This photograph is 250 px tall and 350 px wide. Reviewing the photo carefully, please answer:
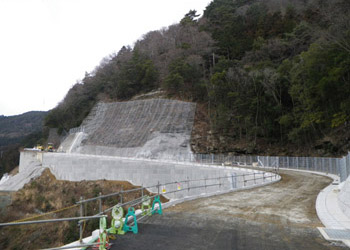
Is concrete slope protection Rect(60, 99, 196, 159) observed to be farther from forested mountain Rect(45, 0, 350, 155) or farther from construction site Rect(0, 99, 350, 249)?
forested mountain Rect(45, 0, 350, 155)

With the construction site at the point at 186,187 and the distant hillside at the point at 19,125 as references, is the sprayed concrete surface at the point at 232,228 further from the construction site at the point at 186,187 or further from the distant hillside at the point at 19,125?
the distant hillside at the point at 19,125

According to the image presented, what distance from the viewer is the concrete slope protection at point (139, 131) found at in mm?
40500

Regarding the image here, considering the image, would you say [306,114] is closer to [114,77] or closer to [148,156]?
[148,156]

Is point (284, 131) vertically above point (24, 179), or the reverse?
point (284, 131)

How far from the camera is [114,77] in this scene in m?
63.2

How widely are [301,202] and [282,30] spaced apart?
170 ft

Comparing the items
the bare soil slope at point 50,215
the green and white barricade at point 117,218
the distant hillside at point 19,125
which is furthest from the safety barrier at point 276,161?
the distant hillside at point 19,125

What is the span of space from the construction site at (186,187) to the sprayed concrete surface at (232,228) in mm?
23

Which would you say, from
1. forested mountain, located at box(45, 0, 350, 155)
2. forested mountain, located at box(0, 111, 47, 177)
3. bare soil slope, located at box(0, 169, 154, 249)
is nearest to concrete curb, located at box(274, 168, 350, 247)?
bare soil slope, located at box(0, 169, 154, 249)

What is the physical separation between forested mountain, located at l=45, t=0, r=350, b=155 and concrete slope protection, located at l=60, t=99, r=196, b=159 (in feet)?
12.3

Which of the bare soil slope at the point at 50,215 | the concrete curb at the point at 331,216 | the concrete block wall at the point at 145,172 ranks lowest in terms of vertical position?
the bare soil slope at the point at 50,215

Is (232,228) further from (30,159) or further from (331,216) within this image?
(30,159)

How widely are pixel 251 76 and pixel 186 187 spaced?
2392 cm

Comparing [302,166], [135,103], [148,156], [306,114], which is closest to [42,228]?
[148,156]
